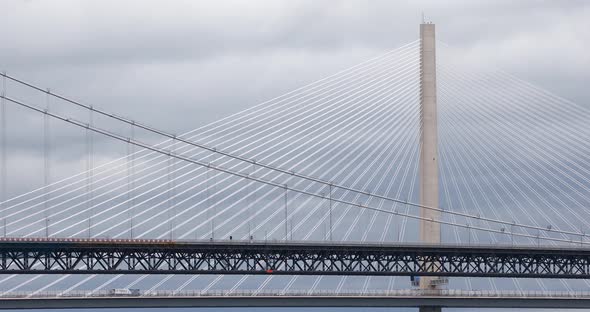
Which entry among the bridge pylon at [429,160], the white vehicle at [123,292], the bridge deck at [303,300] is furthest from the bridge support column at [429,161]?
the white vehicle at [123,292]

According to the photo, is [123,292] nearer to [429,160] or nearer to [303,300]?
[303,300]

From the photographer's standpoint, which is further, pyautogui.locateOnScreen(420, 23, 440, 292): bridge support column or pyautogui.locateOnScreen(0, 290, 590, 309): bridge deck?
pyautogui.locateOnScreen(420, 23, 440, 292): bridge support column

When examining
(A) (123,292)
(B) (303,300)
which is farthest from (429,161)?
(A) (123,292)

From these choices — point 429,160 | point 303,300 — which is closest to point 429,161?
point 429,160

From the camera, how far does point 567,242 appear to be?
112 m

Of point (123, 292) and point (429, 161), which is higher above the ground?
point (429, 161)

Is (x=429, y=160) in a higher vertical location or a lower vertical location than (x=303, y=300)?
higher

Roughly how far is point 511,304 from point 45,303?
3026 centimetres

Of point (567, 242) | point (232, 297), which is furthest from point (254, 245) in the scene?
point (567, 242)

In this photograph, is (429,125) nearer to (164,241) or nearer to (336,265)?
(336,265)

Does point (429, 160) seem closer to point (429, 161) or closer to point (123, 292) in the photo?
point (429, 161)

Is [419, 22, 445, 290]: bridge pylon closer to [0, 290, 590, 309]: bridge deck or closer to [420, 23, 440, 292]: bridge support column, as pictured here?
[420, 23, 440, 292]: bridge support column

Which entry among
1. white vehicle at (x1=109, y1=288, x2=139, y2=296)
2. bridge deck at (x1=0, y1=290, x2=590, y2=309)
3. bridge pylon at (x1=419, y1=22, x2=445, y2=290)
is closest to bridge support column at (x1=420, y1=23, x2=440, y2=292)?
bridge pylon at (x1=419, y1=22, x2=445, y2=290)

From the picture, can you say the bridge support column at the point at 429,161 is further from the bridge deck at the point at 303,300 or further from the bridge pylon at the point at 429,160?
the bridge deck at the point at 303,300
